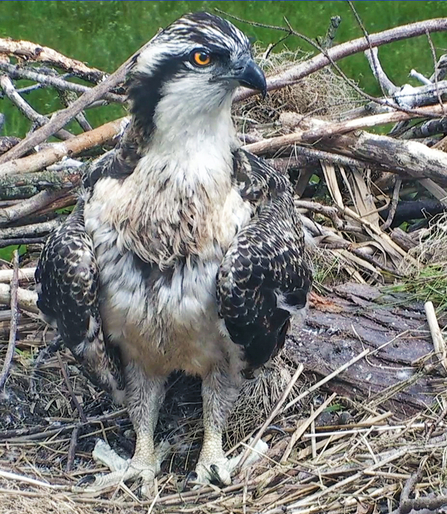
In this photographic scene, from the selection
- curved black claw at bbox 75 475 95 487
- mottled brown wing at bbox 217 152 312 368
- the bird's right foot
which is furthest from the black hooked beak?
curved black claw at bbox 75 475 95 487

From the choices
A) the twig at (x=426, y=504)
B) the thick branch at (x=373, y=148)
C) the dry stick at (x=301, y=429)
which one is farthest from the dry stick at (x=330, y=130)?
the twig at (x=426, y=504)

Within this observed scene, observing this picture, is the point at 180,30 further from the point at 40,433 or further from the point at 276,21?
the point at 276,21

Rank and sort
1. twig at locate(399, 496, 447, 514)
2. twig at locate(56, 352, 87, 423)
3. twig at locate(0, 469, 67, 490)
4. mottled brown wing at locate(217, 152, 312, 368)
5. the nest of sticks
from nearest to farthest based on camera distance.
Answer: twig at locate(399, 496, 447, 514) < mottled brown wing at locate(217, 152, 312, 368) < the nest of sticks < twig at locate(0, 469, 67, 490) < twig at locate(56, 352, 87, 423)

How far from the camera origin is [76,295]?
489 cm

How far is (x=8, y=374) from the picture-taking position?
18.7ft

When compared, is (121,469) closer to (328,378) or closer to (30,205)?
(328,378)

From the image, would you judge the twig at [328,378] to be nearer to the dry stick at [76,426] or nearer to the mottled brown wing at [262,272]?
the mottled brown wing at [262,272]

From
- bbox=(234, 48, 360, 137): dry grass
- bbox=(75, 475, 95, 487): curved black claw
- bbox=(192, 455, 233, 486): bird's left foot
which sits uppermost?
bbox=(234, 48, 360, 137): dry grass

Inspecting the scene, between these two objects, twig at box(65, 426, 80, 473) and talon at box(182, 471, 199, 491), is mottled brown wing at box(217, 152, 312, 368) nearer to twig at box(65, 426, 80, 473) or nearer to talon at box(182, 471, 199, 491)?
talon at box(182, 471, 199, 491)

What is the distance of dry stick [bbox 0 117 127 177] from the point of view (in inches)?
242

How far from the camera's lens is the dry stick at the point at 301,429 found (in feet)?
17.1

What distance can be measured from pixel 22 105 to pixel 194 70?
2.40 m

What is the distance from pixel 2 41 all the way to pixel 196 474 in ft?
10.0

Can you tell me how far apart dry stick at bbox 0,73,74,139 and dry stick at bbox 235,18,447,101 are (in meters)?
1.17
